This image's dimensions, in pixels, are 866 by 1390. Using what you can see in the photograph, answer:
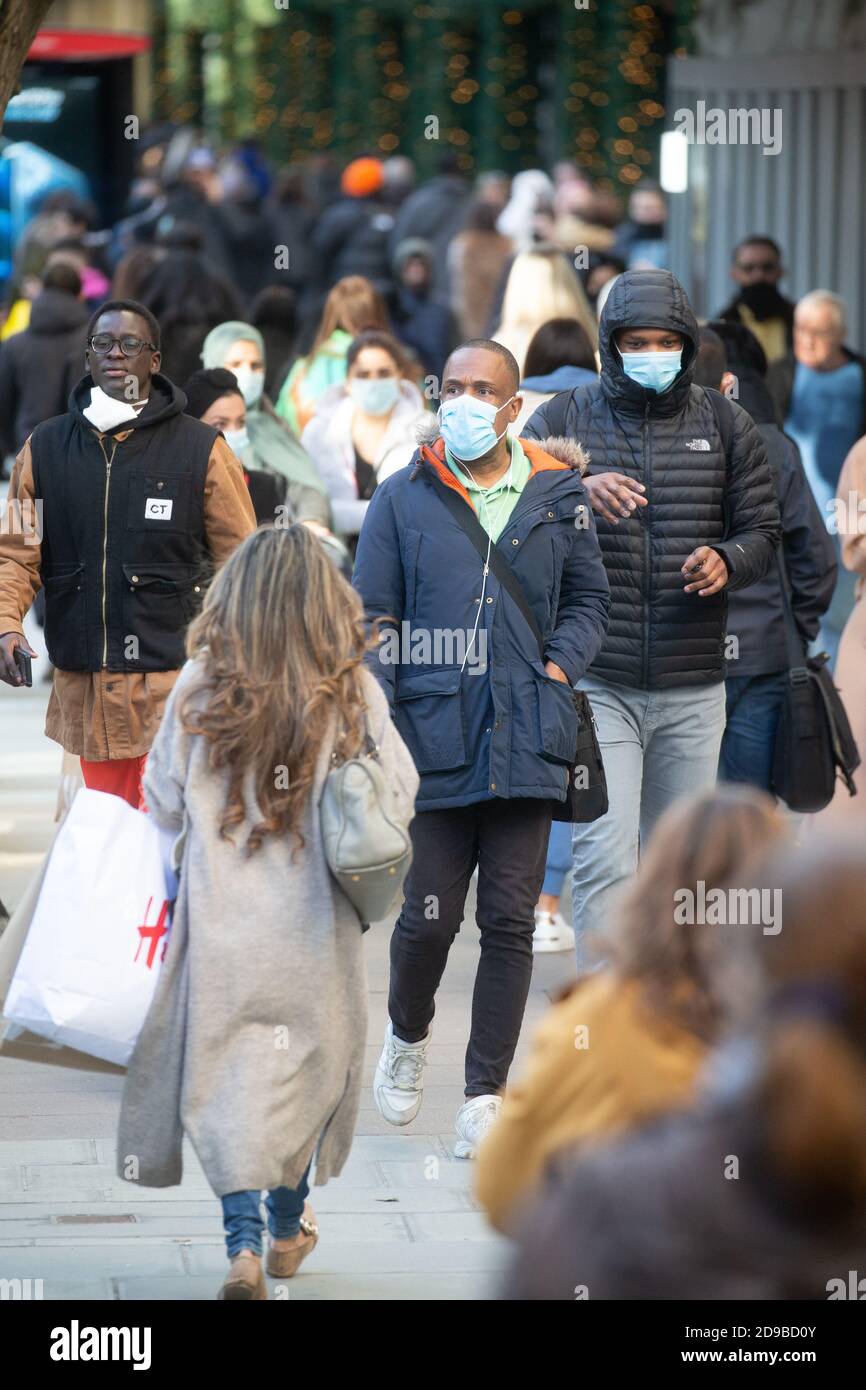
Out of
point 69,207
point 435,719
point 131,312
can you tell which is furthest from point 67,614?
point 69,207

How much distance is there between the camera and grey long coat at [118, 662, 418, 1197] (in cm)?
432

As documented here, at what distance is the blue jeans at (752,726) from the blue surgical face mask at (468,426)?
6.41ft

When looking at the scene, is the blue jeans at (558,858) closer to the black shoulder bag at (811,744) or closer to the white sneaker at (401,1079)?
the black shoulder bag at (811,744)

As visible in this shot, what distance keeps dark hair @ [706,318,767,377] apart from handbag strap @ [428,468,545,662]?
2.52m

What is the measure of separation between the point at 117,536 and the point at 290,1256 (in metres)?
2.23

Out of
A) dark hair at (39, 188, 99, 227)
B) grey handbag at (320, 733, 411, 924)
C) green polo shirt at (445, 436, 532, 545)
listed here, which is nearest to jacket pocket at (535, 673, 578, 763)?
green polo shirt at (445, 436, 532, 545)

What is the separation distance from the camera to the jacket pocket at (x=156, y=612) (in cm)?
614

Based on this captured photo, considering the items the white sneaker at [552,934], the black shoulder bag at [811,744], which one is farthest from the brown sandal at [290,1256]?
the white sneaker at [552,934]

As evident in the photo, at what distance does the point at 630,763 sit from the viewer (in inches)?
240

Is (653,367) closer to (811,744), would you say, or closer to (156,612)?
(156,612)

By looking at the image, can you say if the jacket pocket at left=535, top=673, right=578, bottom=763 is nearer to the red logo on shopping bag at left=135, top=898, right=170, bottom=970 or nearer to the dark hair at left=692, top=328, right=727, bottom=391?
the red logo on shopping bag at left=135, top=898, right=170, bottom=970

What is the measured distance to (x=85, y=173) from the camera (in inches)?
899

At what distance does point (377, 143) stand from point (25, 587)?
3014 cm
